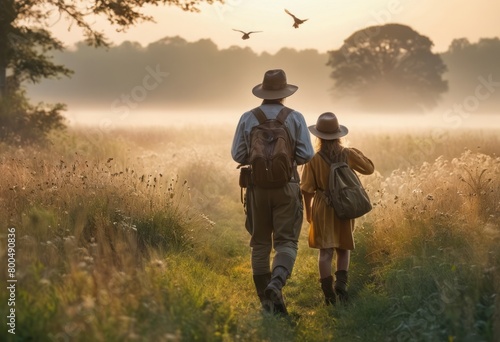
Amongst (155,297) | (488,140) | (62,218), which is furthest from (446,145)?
(155,297)

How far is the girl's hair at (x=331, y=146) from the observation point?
22.9 ft

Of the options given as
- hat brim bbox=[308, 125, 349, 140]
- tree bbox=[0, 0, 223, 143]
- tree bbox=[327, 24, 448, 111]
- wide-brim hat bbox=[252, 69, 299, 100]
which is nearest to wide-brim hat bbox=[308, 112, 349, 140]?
hat brim bbox=[308, 125, 349, 140]

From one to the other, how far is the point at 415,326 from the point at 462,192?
9.65ft

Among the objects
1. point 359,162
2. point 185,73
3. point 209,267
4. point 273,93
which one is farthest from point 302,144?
point 185,73

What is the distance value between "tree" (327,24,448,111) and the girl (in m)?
40.7

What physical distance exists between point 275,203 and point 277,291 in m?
0.85

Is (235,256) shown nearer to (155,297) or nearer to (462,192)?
(462,192)

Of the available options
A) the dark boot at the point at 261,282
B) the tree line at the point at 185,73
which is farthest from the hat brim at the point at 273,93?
the tree line at the point at 185,73

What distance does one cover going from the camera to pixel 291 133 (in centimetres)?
658

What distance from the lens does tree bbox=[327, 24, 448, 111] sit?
1838 inches

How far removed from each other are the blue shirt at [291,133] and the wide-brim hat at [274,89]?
0.10 metres

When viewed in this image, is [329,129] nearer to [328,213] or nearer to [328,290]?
[328,213]

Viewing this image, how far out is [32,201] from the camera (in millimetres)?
7801

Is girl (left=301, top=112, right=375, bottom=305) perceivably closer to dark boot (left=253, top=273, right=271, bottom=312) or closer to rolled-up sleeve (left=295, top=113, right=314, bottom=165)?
rolled-up sleeve (left=295, top=113, right=314, bottom=165)
